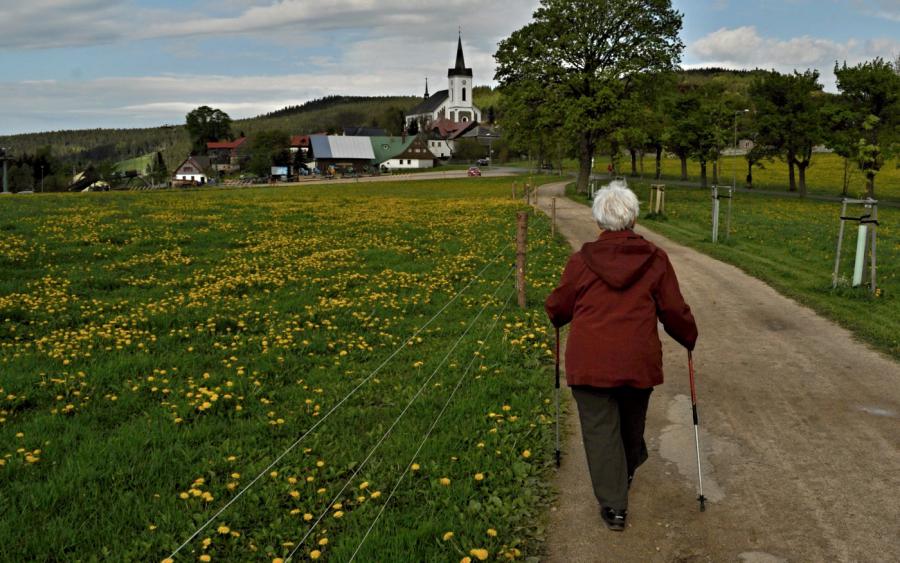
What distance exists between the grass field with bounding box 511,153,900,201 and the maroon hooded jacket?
51.6 meters

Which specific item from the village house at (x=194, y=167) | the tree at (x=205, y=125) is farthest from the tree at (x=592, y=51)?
the tree at (x=205, y=125)

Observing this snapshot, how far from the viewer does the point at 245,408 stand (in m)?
8.27

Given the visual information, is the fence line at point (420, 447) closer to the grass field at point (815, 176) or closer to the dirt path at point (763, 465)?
the dirt path at point (763, 465)

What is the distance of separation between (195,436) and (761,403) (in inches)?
253

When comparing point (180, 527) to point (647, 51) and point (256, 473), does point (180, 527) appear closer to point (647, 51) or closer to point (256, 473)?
point (256, 473)

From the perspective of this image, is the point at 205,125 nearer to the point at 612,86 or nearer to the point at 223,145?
the point at 223,145

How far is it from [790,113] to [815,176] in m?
30.8

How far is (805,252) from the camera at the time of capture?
22.6 meters

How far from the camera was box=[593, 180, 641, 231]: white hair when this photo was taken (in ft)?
17.6

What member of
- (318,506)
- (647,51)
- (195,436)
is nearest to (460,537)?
(318,506)

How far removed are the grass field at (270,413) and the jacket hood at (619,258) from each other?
209cm

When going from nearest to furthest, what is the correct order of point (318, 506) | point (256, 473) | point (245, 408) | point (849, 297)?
point (318, 506) → point (256, 473) → point (245, 408) → point (849, 297)

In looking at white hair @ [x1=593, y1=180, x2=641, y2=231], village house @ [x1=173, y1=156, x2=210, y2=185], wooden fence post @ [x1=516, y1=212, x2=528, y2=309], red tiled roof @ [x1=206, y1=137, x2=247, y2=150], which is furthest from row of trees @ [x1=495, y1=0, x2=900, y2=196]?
red tiled roof @ [x1=206, y1=137, x2=247, y2=150]

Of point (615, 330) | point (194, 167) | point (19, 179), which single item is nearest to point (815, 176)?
point (615, 330)
